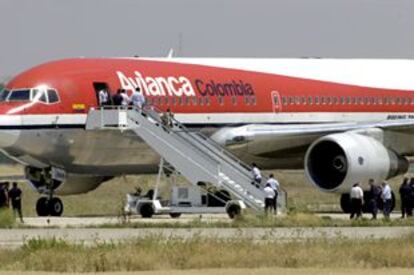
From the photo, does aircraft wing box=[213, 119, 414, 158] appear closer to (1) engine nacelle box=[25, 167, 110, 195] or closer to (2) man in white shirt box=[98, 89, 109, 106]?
(1) engine nacelle box=[25, 167, 110, 195]

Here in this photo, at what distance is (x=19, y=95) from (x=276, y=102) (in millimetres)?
9841

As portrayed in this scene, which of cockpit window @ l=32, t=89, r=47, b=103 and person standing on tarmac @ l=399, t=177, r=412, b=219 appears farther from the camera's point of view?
person standing on tarmac @ l=399, t=177, r=412, b=219

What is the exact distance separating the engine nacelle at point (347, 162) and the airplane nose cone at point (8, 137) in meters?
9.71

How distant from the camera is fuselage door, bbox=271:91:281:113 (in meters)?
52.1

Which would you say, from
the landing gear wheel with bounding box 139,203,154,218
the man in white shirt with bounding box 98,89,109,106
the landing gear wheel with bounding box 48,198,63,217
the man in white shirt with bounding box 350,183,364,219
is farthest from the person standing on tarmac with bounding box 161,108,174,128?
the man in white shirt with bounding box 350,183,364,219

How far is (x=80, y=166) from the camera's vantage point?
47906 mm

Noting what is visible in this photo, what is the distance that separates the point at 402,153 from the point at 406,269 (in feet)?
77.0

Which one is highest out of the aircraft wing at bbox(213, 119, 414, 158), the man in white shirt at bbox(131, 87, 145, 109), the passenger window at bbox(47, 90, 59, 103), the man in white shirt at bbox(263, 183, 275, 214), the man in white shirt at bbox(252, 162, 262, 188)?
the passenger window at bbox(47, 90, 59, 103)

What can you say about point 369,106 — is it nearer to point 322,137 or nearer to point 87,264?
point 322,137

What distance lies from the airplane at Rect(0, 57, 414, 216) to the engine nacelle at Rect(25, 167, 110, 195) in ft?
0.15

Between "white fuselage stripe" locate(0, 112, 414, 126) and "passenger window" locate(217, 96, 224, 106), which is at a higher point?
"passenger window" locate(217, 96, 224, 106)

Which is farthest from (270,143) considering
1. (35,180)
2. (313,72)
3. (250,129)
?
(35,180)

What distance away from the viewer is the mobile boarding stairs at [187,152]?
46.3 m

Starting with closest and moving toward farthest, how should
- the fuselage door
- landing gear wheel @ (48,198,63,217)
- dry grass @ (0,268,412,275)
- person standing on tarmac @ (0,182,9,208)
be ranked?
dry grass @ (0,268,412,275) < person standing on tarmac @ (0,182,9,208) < landing gear wheel @ (48,198,63,217) < the fuselage door
